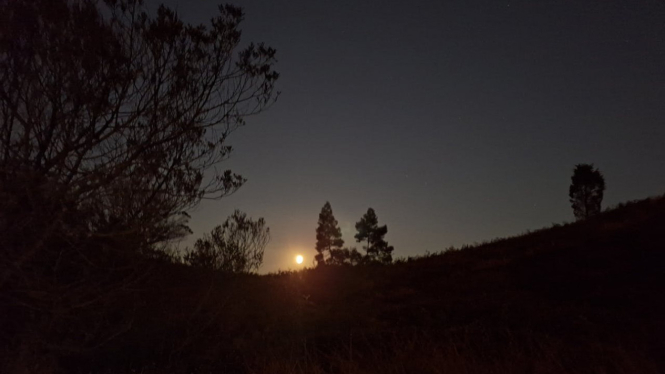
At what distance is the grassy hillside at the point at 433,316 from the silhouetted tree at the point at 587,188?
56.8ft

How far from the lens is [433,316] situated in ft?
42.1

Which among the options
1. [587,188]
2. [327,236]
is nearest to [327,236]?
[327,236]

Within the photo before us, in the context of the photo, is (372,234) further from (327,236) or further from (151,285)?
(151,285)

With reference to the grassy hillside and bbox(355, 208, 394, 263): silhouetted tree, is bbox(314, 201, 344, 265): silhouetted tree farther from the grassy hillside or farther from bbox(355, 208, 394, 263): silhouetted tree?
the grassy hillside

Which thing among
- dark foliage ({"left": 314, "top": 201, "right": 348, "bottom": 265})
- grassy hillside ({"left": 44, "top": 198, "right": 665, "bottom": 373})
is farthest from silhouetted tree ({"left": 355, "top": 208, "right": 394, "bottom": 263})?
grassy hillside ({"left": 44, "top": 198, "right": 665, "bottom": 373})

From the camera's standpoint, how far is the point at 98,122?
7.80 m

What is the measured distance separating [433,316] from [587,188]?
29294 mm

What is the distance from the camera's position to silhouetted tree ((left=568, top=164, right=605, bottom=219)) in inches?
1468

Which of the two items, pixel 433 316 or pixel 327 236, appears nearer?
pixel 433 316

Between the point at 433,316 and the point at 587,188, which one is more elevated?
the point at 587,188

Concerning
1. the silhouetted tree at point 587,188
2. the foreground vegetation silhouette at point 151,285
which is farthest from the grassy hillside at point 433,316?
the silhouetted tree at point 587,188

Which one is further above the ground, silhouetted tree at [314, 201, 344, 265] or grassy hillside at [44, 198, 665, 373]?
silhouetted tree at [314, 201, 344, 265]

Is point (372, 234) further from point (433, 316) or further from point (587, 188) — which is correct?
point (433, 316)

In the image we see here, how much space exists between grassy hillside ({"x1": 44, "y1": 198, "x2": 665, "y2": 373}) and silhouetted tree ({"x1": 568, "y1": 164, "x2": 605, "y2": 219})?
1732cm
